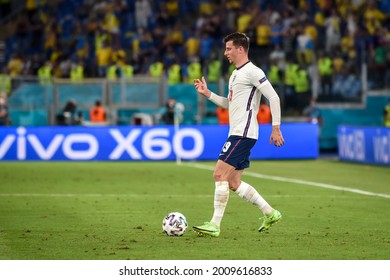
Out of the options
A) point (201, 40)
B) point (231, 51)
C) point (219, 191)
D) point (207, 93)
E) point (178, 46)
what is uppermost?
point (201, 40)

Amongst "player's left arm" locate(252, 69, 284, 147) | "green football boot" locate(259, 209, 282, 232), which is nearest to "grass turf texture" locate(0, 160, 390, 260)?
"green football boot" locate(259, 209, 282, 232)

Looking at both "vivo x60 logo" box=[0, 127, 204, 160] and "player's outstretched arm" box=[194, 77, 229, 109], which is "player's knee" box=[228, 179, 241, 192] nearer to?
"player's outstretched arm" box=[194, 77, 229, 109]

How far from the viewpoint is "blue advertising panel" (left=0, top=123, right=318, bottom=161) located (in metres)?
31.4

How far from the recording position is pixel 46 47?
42.3 meters

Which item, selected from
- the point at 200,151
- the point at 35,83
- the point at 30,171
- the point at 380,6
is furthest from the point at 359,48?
the point at 30,171

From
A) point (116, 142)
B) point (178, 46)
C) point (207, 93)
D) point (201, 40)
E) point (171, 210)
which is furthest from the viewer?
point (178, 46)

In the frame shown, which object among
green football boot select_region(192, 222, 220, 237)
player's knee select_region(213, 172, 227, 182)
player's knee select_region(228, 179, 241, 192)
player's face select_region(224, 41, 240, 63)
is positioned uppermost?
player's face select_region(224, 41, 240, 63)

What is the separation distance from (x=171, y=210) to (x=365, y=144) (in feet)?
48.7

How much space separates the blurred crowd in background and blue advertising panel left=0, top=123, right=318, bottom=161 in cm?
306

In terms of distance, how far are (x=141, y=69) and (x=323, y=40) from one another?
6.84 m

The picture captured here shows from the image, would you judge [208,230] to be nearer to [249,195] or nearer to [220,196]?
[220,196]

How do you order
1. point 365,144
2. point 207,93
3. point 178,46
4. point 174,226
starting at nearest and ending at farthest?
point 174,226 → point 207,93 → point 365,144 → point 178,46

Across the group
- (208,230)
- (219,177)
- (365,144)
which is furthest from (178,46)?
(208,230)

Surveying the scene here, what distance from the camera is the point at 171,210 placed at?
1680cm
